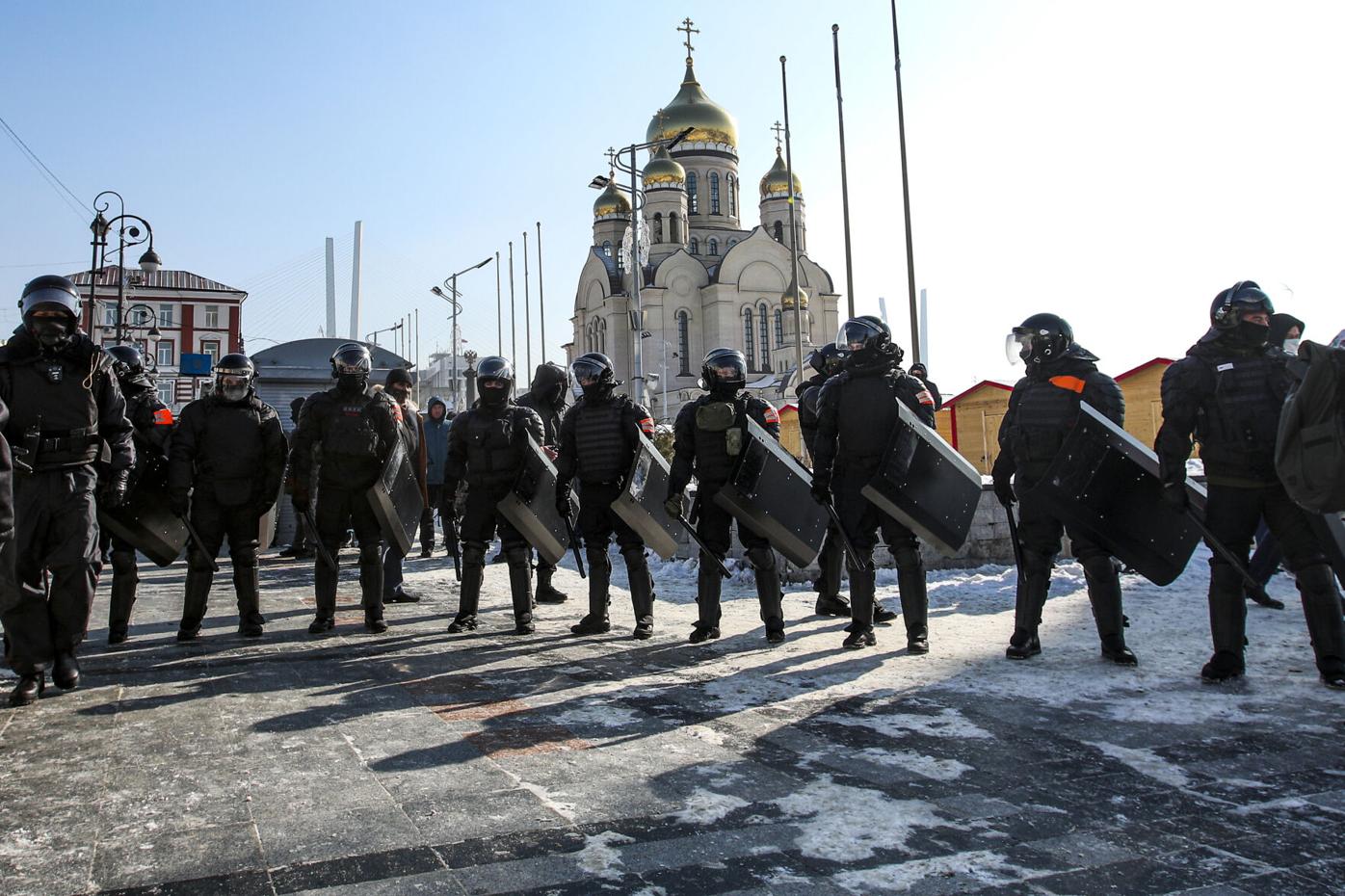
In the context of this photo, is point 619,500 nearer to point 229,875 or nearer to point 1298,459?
point 1298,459

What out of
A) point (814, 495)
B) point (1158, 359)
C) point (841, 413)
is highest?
point (1158, 359)

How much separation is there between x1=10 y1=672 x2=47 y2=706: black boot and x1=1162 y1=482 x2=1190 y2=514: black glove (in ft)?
16.8

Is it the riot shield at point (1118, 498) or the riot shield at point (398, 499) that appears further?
the riot shield at point (398, 499)

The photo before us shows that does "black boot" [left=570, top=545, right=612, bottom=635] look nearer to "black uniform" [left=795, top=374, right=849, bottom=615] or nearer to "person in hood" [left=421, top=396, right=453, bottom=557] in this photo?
"black uniform" [left=795, top=374, right=849, bottom=615]

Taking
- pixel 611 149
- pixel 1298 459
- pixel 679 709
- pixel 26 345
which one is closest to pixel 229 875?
pixel 679 709

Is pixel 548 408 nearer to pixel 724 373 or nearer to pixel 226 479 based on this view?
pixel 724 373

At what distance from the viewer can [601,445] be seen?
6.85m

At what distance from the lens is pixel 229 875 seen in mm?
2588

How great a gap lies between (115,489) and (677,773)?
134 inches

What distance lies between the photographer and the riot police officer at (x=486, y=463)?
6.95 meters

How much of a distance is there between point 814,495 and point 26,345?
396 centimetres

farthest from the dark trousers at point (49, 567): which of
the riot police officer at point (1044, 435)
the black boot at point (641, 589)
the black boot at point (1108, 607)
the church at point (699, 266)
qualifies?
the church at point (699, 266)

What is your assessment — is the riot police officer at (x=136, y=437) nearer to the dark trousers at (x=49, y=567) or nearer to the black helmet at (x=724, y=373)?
the dark trousers at (x=49, y=567)

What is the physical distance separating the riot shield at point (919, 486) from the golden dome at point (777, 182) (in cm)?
6118
